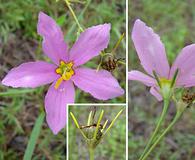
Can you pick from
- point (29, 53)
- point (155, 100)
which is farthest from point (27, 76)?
point (155, 100)

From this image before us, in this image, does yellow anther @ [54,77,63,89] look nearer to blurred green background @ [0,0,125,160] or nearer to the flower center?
the flower center

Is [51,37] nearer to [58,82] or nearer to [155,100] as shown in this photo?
[58,82]

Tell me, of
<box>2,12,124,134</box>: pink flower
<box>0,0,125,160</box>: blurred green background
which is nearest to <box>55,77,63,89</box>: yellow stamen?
<box>2,12,124,134</box>: pink flower

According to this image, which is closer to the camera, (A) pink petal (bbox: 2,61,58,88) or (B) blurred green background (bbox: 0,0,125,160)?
(A) pink petal (bbox: 2,61,58,88)

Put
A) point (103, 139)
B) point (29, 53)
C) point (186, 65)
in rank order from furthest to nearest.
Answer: point (29, 53)
point (103, 139)
point (186, 65)

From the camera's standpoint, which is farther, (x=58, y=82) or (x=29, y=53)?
(x=29, y=53)

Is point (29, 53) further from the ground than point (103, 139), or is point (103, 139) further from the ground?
point (29, 53)

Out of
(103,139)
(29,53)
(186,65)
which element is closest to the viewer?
(186,65)

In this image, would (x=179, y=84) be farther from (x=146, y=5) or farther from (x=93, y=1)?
(x=146, y=5)
